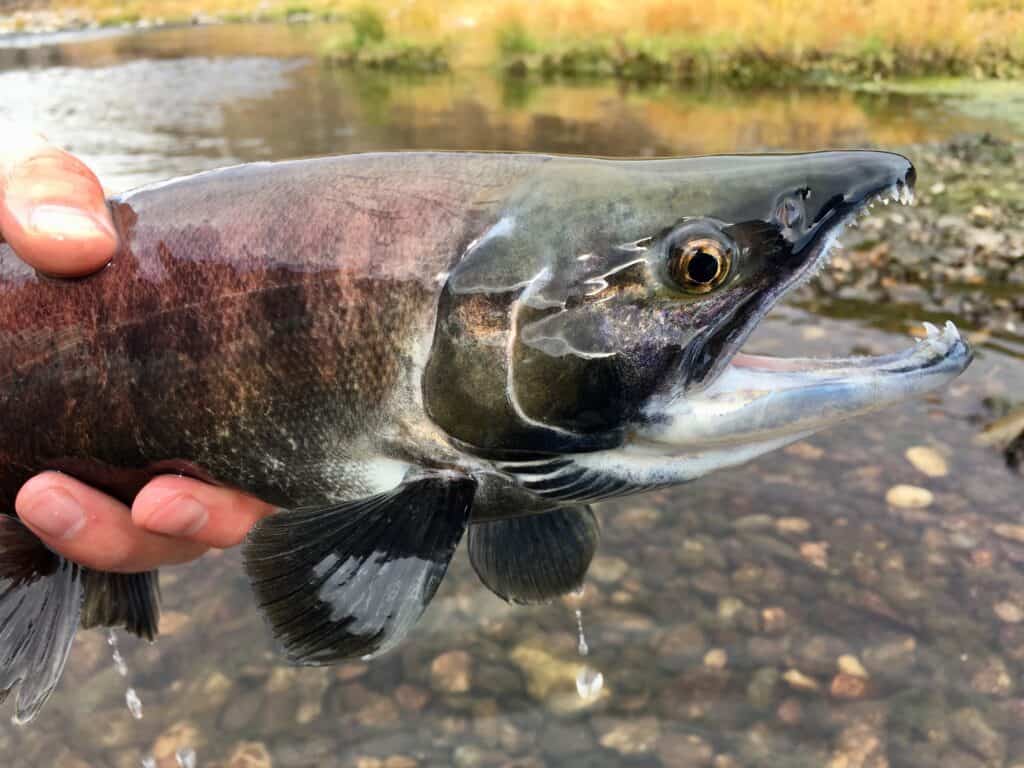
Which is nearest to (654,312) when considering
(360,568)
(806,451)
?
(360,568)

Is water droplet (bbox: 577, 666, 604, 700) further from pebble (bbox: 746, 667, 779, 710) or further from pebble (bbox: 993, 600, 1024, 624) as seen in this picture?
pebble (bbox: 993, 600, 1024, 624)

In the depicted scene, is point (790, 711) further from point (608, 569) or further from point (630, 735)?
point (608, 569)

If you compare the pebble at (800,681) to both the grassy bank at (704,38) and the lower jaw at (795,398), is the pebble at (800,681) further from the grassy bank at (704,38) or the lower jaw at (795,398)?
the grassy bank at (704,38)

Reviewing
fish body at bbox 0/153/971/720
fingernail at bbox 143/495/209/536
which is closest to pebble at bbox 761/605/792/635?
fish body at bbox 0/153/971/720

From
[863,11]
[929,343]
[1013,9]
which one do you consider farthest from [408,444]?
[1013,9]

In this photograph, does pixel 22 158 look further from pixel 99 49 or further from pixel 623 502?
pixel 99 49

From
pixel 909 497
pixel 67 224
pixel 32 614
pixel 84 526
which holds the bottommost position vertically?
pixel 909 497
